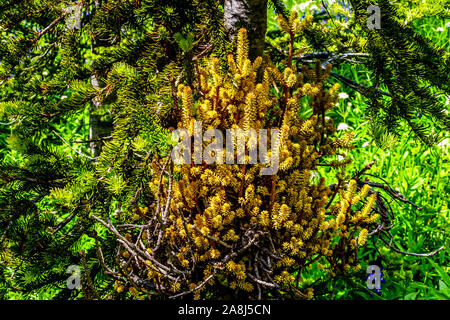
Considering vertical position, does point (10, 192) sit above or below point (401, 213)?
above

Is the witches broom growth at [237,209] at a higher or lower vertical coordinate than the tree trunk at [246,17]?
lower

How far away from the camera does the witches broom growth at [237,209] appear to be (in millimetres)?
1323

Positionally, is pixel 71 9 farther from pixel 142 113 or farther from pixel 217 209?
pixel 217 209

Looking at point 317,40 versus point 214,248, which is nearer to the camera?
point 214,248

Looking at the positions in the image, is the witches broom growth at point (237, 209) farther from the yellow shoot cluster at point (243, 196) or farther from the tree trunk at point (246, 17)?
the tree trunk at point (246, 17)

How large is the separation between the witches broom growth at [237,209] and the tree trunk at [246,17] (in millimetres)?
244

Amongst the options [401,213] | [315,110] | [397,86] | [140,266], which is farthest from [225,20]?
[401,213]

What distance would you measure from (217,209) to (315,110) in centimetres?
73

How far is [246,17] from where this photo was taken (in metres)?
1.65

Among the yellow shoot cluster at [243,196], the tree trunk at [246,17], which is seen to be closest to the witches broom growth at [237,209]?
the yellow shoot cluster at [243,196]

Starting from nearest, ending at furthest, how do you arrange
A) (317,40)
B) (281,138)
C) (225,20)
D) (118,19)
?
(281,138) < (118,19) < (225,20) < (317,40)

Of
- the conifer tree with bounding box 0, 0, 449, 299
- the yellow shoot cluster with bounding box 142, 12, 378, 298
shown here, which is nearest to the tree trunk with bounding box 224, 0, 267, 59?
the conifer tree with bounding box 0, 0, 449, 299

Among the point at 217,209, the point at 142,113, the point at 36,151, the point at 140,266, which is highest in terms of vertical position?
the point at 142,113

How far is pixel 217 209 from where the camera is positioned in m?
1.33
